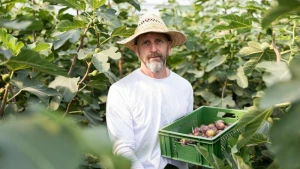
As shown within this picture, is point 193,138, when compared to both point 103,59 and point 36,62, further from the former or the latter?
point 36,62

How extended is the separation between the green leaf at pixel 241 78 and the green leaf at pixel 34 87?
5.10 feet

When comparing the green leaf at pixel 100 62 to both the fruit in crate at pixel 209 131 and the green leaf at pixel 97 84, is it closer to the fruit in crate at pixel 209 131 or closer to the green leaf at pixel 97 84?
the green leaf at pixel 97 84

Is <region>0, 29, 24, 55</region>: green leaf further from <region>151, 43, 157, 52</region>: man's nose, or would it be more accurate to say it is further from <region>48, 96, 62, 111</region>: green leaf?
<region>151, 43, 157, 52</region>: man's nose

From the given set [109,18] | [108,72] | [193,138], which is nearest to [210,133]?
[193,138]

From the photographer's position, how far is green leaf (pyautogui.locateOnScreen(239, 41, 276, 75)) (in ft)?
6.26

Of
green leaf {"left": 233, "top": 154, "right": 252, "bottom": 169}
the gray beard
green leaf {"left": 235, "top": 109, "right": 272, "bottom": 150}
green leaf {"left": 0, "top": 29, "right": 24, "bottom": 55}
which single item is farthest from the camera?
the gray beard

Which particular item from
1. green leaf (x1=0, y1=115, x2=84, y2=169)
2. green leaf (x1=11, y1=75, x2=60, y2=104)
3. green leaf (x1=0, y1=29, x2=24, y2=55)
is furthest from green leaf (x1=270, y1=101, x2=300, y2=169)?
green leaf (x1=11, y1=75, x2=60, y2=104)

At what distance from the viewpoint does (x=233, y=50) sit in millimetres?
2725

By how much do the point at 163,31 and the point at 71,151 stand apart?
1.76m

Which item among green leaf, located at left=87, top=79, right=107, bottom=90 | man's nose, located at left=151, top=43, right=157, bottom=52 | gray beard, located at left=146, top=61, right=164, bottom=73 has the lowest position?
green leaf, located at left=87, top=79, right=107, bottom=90

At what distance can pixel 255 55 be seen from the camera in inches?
78.7

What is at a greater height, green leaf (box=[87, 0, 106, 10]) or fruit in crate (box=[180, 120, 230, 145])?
Answer: green leaf (box=[87, 0, 106, 10])

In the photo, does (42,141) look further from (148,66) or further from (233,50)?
(233,50)

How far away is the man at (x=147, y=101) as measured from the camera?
187 cm
